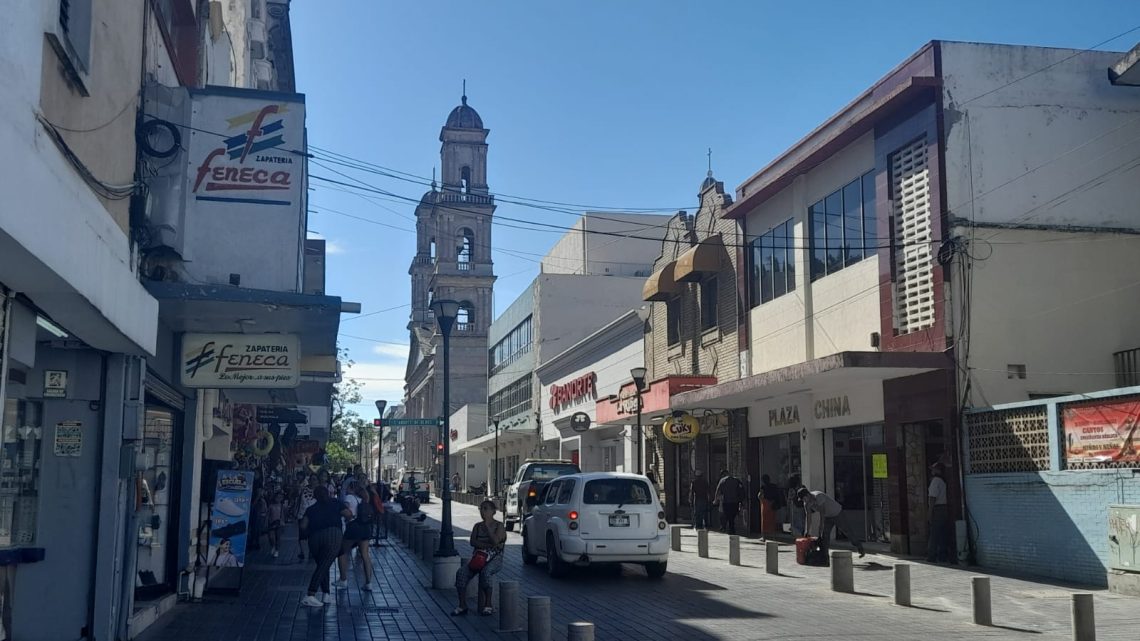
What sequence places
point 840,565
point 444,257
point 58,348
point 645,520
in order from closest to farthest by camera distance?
point 58,348, point 840,565, point 645,520, point 444,257

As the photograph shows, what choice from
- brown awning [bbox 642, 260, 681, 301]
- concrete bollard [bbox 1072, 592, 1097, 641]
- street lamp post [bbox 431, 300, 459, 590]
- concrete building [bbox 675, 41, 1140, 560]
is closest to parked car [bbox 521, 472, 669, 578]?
street lamp post [bbox 431, 300, 459, 590]

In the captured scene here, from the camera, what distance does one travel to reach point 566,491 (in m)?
18.2

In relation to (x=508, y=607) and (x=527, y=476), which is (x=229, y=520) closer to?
(x=508, y=607)

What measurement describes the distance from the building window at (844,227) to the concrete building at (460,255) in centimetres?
4984

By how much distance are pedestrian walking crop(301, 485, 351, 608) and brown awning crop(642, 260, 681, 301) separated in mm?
18933

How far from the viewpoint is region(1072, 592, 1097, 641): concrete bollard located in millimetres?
10695

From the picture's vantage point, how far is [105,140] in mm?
9719

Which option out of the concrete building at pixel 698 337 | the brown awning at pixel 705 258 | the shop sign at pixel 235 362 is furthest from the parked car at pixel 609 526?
the brown awning at pixel 705 258

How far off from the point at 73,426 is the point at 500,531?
5235 mm

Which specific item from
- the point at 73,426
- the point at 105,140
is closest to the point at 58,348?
the point at 73,426

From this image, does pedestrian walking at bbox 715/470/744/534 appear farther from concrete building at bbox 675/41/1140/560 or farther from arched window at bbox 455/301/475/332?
arched window at bbox 455/301/475/332

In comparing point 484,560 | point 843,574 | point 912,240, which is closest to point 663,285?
point 912,240

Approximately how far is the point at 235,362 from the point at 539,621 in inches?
228

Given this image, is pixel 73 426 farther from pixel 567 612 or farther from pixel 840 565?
pixel 840 565
